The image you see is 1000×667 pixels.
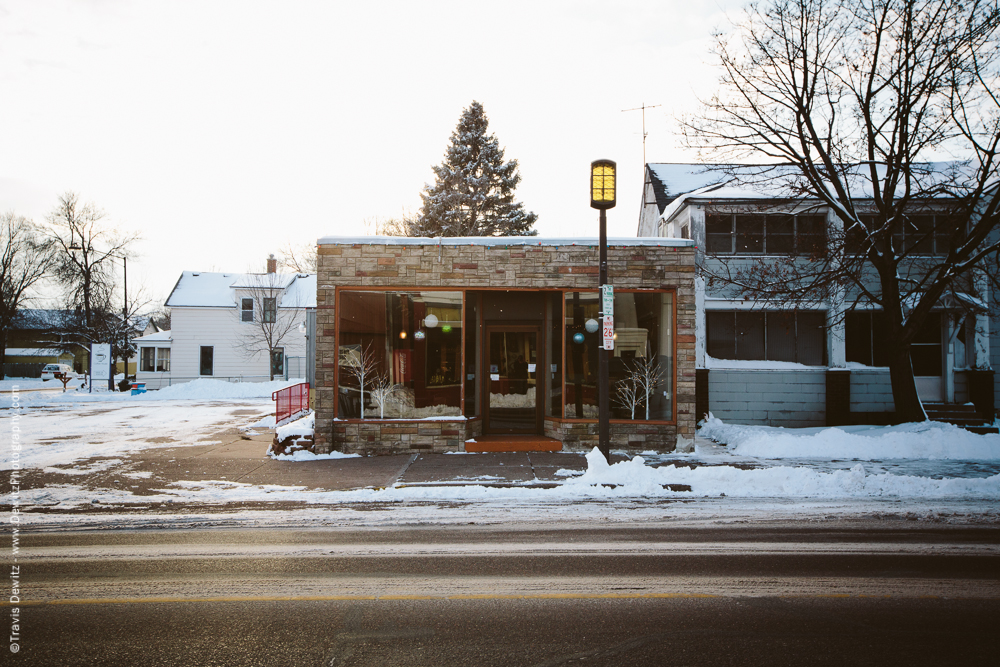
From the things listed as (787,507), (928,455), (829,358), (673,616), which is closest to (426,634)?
(673,616)

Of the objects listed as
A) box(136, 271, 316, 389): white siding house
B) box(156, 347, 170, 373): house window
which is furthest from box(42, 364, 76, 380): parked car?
box(136, 271, 316, 389): white siding house

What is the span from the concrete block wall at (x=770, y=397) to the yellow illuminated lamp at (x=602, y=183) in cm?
749

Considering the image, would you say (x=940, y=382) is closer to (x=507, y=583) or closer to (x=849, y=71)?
(x=849, y=71)

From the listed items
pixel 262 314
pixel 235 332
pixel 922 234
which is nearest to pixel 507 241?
pixel 922 234

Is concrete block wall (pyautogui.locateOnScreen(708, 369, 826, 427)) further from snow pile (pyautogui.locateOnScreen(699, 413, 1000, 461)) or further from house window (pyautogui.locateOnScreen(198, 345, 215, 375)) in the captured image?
house window (pyautogui.locateOnScreen(198, 345, 215, 375))

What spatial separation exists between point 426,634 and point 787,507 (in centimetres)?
569

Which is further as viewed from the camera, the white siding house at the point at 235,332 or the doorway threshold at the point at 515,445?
the white siding house at the point at 235,332

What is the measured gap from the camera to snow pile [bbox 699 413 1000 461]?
11078 millimetres

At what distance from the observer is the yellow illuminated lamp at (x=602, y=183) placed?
31.4 ft

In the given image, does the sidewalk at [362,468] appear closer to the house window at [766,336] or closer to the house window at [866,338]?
the house window at [766,336]

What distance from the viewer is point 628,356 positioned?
12.0 metres

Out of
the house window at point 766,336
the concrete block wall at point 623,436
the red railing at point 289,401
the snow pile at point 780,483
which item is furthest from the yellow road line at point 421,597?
the house window at point 766,336

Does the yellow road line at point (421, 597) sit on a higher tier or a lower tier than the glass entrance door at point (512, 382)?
lower

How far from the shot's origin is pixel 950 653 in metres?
3.68
